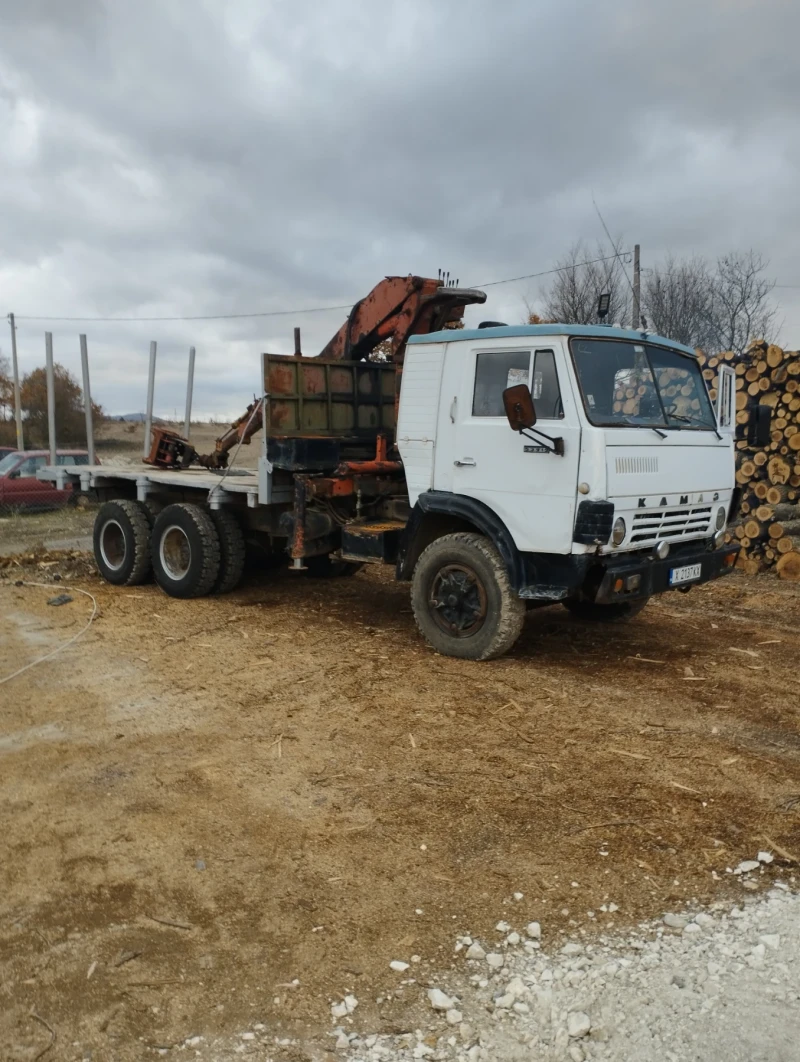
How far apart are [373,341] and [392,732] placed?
469 centimetres

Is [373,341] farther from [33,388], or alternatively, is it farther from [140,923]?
[33,388]

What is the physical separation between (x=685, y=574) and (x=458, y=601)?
1708 millimetres

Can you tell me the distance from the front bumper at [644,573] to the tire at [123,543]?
5.51m

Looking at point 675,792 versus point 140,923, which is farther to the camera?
point 675,792

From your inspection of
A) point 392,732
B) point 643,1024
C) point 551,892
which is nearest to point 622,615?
point 392,732

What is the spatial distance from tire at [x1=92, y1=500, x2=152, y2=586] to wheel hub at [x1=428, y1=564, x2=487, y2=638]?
13.5 ft

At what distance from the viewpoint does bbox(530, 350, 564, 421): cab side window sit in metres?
5.97

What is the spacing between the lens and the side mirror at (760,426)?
701 cm

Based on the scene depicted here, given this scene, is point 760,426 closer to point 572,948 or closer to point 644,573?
point 644,573

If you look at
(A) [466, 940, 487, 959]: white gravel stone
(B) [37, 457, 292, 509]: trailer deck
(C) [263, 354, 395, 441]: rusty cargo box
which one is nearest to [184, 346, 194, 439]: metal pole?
(B) [37, 457, 292, 509]: trailer deck

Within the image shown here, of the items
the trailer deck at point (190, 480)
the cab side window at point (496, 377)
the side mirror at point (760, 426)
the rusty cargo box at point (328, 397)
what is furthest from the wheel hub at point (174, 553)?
the side mirror at point (760, 426)

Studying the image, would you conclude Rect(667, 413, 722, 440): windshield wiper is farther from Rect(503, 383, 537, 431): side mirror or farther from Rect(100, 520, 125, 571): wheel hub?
Rect(100, 520, 125, 571): wheel hub

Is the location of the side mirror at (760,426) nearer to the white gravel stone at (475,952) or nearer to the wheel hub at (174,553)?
the white gravel stone at (475,952)

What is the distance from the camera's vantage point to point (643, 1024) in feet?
8.96
